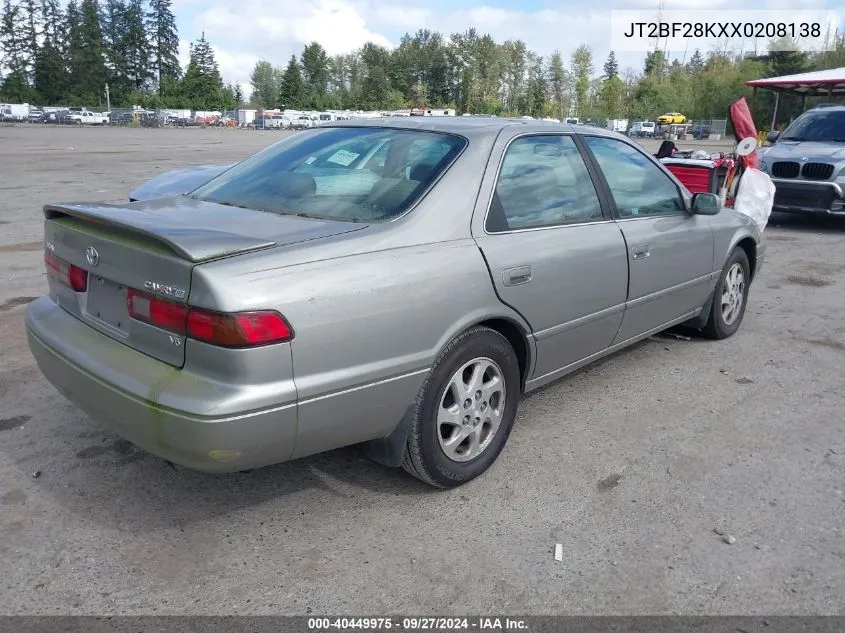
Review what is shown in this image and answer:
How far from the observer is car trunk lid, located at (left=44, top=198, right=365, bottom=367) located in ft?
8.05

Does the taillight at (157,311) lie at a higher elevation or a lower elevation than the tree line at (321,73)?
lower

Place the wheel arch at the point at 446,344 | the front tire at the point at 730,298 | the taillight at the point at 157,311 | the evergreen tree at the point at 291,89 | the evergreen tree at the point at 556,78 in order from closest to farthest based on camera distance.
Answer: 1. the taillight at the point at 157,311
2. the wheel arch at the point at 446,344
3. the front tire at the point at 730,298
4. the evergreen tree at the point at 556,78
5. the evergreen tree at the point at 291,89

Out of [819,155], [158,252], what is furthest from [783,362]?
[819,155]

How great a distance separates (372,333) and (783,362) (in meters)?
3.52

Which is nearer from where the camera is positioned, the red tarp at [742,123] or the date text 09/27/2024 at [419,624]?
the date text 09/27/2024 at [419,624]

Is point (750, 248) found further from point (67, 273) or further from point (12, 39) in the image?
point (12, 39)

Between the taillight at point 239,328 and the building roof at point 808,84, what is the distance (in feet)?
51.8

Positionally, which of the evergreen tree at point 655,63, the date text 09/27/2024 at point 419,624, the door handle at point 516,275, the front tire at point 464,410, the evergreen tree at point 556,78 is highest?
the evergreen tree at point 655,63

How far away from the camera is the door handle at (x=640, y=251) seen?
3939 mm

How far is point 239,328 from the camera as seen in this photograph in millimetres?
2324

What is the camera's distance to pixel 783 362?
4.88 meters

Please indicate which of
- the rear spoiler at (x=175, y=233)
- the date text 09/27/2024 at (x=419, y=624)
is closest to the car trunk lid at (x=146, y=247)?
the rear spoiler at (x=175, y=233)

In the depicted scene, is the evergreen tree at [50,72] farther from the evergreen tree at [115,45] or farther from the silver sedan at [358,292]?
the silver sedan at [358,292]

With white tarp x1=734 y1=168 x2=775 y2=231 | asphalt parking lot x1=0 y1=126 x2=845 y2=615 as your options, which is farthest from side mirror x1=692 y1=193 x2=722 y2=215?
white tarp x1=734 y1=168 x2=775 y2=231
